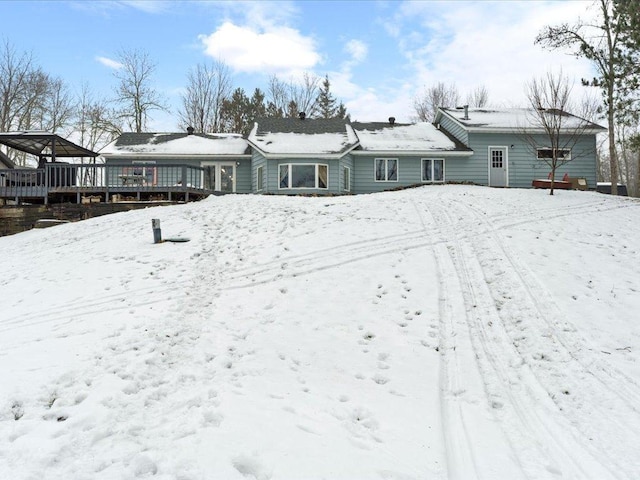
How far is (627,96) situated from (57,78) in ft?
133

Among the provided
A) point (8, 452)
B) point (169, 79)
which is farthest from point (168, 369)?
point (169, 79)

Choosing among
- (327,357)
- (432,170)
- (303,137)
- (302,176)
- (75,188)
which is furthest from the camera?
(303,137)

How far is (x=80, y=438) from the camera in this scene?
2.81 m

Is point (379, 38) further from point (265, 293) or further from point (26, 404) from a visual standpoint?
point (26, 404)

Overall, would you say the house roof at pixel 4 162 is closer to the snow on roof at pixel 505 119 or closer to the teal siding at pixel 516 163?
the teal siding at pixel 516 163

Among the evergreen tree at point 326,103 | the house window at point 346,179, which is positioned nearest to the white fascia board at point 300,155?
the house window at point 346,179

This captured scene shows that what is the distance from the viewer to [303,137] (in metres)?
20.8

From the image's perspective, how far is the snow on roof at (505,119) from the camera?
64.4ft

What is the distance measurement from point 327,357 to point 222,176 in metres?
18.0

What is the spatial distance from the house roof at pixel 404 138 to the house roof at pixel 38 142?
13.6 metres

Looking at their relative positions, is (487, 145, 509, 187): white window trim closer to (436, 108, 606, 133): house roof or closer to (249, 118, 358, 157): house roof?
(436, 108, 606, 133): house roof

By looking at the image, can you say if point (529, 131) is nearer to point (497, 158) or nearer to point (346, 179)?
point (497, 158)

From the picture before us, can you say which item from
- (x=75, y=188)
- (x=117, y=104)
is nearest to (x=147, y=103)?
(x=117, y=104)

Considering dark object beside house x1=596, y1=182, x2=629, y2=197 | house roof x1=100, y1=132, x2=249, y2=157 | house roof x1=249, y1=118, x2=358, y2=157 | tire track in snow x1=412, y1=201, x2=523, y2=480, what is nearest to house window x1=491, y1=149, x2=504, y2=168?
house roof x1=249, y1=118, x2=358, y2=157
